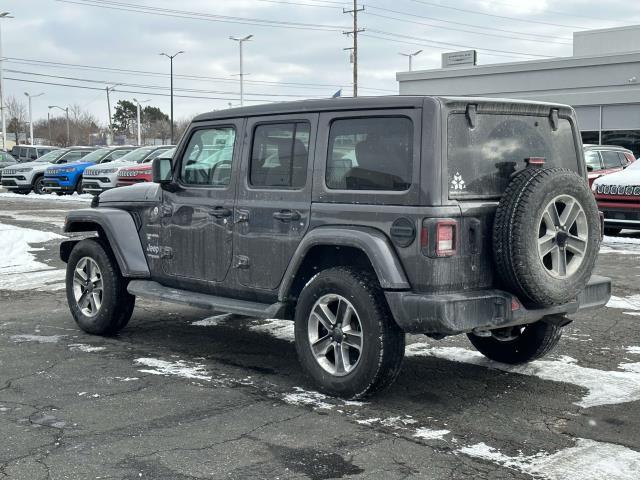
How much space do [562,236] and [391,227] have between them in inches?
41.7

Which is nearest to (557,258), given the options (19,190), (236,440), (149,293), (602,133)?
(236,440)

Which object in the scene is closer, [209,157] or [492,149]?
[492,149]

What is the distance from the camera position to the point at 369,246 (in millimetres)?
5062

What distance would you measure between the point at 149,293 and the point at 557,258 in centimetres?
320

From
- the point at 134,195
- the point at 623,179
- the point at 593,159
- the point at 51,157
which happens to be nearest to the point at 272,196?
the point at 134,195

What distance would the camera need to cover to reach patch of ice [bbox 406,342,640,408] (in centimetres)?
539

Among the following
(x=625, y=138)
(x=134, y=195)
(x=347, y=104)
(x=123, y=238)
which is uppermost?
(x=625, y=138)

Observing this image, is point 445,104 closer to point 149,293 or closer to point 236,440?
point 236,440

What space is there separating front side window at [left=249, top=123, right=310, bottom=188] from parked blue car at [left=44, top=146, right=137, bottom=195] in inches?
885

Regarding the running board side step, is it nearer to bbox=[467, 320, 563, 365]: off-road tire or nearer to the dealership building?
bbox=[467, 320, 563, 365]: off-road tire

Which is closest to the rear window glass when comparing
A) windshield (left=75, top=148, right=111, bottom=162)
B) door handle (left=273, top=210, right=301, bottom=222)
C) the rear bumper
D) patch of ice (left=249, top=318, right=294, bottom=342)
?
the rear bumper

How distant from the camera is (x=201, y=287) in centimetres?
646

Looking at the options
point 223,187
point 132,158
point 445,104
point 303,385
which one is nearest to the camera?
point 445,104

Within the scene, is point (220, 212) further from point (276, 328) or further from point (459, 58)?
point (459, 58)
